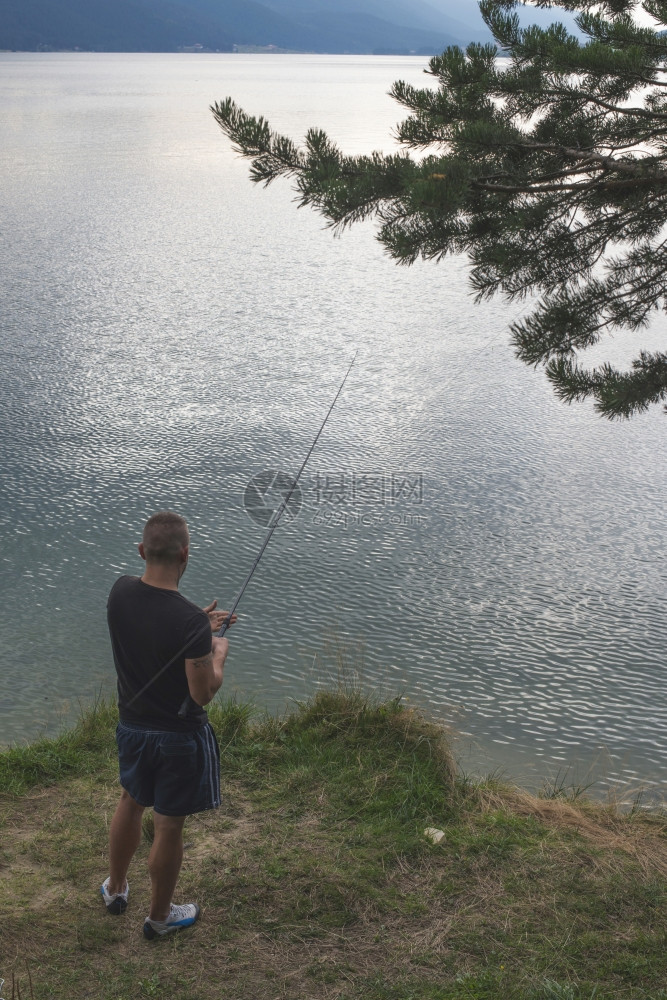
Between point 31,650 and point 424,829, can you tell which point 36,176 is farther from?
point 424,829

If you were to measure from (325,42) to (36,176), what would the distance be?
97.2 m

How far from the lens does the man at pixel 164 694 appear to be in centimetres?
183

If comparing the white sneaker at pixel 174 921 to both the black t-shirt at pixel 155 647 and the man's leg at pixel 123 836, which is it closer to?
the man's leg at pixel 123 836

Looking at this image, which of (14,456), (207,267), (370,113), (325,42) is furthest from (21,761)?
(325,42)

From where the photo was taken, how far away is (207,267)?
9.18 metres

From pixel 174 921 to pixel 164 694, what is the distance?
539mm

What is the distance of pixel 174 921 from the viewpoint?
2037 millimetres

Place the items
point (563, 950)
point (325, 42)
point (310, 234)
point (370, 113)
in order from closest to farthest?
point (563, 950), point (310, 234), point (370, 113), point (325, 42)

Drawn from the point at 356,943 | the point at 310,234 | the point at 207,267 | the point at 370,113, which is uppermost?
the point at 370,113

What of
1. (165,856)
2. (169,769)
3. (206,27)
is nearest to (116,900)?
(165,856)

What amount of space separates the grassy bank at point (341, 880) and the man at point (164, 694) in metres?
0.20

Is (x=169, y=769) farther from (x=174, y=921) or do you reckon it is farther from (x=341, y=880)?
(x=341, y=880)

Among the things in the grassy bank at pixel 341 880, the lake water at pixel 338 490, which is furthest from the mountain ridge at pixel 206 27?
the grassy bank at pixel 341 880

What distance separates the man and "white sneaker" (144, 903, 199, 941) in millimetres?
19
